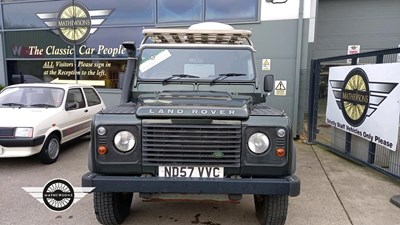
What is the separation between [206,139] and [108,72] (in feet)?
25.0

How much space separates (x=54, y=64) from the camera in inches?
403

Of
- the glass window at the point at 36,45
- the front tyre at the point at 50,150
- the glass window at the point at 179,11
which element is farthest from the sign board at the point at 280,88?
the glass window at the point at 36,45

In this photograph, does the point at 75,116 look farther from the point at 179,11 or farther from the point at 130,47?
the point at 179,11

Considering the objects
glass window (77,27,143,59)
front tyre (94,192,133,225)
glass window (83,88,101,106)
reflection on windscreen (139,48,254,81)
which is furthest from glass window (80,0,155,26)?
front tyre (94,192,133,225)

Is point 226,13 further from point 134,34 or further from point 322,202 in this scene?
point 322,202

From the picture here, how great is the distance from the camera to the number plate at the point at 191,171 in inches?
112

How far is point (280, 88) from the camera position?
786cm

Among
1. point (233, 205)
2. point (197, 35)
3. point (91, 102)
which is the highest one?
point (197, 35)

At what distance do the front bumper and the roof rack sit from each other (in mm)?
2360

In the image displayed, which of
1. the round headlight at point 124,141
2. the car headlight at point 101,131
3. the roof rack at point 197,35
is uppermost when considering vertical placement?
the roof rack at point 197,35

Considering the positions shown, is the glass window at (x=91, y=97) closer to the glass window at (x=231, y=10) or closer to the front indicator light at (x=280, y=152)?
the glass window at (x=231, y=10)

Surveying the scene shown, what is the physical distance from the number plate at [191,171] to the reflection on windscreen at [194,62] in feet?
4.94

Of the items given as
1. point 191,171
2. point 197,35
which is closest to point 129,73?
point 197,35

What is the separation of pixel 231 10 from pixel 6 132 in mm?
5796
